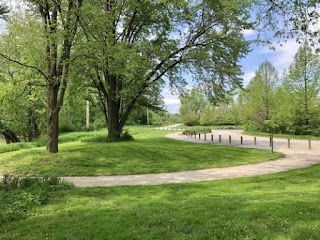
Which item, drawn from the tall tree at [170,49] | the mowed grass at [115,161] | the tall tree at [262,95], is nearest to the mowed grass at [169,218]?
the mowed grass at [115,161]

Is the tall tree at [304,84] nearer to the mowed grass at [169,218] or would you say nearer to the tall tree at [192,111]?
the mowed grass at [169,218]

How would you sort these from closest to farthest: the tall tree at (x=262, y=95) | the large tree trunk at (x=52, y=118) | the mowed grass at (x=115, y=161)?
the mowed grass at (x=115, y=161) → the large tree trunk at (x=52, y=118) → the tall tree at (x=262, y=95)

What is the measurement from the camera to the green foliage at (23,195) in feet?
21.5

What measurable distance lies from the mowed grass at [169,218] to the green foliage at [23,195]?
0.29 metres

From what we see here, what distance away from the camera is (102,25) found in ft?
44.9

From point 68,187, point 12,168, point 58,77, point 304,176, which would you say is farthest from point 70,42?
point 304,176

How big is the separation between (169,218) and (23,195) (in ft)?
14.4

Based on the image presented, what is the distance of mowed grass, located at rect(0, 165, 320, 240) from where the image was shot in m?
4.93

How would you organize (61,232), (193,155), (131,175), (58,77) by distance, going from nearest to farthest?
1. (61,232)
2. (131,175)
3. (58,77)
4. (193,155)

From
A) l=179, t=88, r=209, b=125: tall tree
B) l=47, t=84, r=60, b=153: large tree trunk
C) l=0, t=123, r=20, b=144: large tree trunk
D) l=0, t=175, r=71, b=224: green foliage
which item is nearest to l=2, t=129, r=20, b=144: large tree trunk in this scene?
l=0, t=123, r=20, b=144: large tree trunk

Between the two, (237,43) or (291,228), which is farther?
(237,43)

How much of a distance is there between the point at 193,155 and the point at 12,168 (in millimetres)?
9070

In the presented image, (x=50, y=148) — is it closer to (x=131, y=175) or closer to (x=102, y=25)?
(x=131, y=175)

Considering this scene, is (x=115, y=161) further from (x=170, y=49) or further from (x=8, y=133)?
(x=8, y=133)
